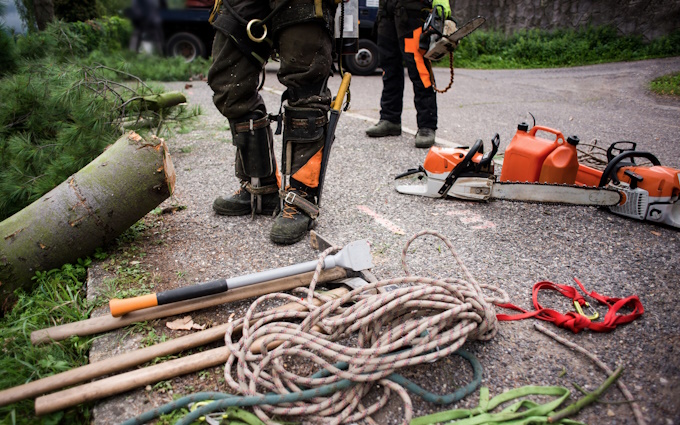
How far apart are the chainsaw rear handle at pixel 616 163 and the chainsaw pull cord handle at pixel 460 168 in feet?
2.31

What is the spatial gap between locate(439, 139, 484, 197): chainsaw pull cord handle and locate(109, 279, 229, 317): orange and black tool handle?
1651 millimetres

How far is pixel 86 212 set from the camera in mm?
2135

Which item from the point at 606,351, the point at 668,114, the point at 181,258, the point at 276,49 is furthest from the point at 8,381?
the point at 668,114

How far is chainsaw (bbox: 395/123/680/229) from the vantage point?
98.4 inches

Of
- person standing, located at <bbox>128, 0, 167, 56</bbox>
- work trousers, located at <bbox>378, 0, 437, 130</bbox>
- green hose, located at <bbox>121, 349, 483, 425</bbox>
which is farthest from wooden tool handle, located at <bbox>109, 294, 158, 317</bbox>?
person standing, located at <bbox>128, 0, 167, 56</bbox>

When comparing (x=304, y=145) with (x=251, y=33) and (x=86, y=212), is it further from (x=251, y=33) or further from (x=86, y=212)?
(x=86, y=212)

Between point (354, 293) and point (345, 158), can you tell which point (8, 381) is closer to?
point (354, 293)

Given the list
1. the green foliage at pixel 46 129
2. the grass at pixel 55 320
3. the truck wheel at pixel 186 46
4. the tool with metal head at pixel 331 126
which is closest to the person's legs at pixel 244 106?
the tool with metal head at pixel 331 126

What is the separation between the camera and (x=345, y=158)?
3834 millimetres

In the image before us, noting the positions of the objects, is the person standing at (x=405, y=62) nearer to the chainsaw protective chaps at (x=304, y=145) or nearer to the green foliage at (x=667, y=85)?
the chainsaw protective chaps at (x=304, y=145)

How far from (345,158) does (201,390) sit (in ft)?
8.55

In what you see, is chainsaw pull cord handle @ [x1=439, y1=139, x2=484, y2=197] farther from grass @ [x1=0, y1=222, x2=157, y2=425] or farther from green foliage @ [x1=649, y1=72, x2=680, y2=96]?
green foliage @ [x1=649, y1=72, x2=680, y2=96]

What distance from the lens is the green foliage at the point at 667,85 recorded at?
6.52 m

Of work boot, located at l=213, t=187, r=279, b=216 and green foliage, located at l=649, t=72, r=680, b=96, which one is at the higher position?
green foliage, located at l=649, t=72, r=680, b=96
